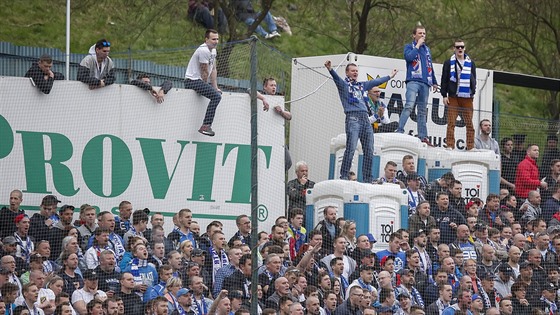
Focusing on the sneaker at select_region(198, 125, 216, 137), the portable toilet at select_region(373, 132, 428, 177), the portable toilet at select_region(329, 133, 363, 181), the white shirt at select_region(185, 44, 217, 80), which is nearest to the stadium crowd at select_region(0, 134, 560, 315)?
the portable toilet at select_region(373, 132, 428, 177)

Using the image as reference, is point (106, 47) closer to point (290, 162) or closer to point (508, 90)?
point (290, 162)

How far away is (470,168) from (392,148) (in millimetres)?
1544

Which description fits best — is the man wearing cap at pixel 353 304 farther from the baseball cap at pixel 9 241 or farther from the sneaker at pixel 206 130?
the baseball cap at pixel 9 241

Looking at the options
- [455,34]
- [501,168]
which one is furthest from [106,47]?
[455,34]

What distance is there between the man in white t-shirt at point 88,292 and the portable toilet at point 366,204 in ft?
16.1

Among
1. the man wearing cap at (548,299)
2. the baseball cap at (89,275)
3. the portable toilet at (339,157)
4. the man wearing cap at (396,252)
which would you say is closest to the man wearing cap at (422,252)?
the man wearing cap at (396,252)

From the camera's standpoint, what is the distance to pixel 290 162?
829 inches

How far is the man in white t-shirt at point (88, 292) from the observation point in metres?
15.9

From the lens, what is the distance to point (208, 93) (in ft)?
64.4

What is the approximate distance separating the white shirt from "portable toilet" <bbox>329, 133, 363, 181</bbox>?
2728 millimetres

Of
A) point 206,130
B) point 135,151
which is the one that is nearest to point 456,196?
point 206,130

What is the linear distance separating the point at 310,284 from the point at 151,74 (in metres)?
4.20

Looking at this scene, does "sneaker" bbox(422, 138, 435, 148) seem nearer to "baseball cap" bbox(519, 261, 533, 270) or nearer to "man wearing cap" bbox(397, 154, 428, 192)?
"man wearing cap" bbox(397, 154, 428, 192)

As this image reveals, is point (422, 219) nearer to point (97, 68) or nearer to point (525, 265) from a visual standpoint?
point (525, 265)
